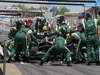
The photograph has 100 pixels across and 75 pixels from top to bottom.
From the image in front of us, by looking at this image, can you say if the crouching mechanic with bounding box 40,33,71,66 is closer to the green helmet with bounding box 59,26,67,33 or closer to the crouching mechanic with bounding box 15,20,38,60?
the green helmet with bounding box 59,26,67,33

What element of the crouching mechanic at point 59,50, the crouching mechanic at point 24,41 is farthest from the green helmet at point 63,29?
the crouching mechanic at point 24,41

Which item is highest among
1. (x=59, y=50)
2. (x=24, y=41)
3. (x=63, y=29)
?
(x=63, y=29)

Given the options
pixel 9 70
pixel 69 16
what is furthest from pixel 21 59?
pixel 69 16

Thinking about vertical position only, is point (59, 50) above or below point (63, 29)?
below

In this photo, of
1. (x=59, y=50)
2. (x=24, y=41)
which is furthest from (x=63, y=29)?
(x=24, y=41)

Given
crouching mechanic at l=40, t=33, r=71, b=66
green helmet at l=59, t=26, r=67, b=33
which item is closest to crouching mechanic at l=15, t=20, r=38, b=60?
crouching mechanic at l=40, t=33, r=71, b=66

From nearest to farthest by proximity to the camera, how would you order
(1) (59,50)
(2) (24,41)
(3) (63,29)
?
1. (1) (59,50)
2. (3) (63,29)
3. (2) (24,41)

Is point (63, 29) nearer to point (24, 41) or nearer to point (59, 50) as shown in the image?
point (59, 50)

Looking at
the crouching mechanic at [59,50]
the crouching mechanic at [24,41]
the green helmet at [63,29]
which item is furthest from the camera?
the crouching mechanic at [24,41]

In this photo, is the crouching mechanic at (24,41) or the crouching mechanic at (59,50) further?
the crouching mechanic at (24,41)

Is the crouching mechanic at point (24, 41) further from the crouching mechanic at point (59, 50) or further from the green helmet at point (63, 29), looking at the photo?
the green helmet at point (63, 29)

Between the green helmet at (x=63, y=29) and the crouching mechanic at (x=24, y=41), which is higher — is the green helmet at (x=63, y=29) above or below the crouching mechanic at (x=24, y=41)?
above

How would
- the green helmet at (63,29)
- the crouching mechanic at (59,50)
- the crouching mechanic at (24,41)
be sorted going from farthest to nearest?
the crouching mechanic at (24,41) < the green helmet at (63,29) < the crouching mechanic at (59,50)

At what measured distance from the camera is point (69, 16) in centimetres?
2458
